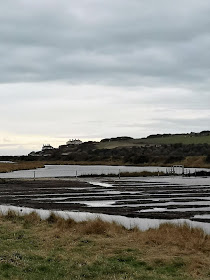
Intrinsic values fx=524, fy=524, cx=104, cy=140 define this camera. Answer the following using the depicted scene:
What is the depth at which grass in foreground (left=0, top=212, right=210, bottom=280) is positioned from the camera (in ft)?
32.8

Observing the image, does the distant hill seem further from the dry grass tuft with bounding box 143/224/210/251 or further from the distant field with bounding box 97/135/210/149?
the dry grass tuft with bounding box 143/224/210/251

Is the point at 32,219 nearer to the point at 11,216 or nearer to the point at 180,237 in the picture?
the point at 11,216

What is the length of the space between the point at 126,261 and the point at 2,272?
2812mm

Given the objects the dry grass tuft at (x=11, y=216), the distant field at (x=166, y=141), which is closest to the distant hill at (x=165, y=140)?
the distant field at (x=166, y=141)

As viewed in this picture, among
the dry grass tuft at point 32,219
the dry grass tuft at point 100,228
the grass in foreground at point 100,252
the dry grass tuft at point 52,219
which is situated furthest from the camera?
the dry grass tuft at point 32,219

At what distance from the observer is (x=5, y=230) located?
624 inches

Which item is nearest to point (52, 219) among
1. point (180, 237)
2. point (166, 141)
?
point (180, 237)

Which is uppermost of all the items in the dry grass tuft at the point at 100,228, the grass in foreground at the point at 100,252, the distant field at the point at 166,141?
the distant field at the point at 166,141

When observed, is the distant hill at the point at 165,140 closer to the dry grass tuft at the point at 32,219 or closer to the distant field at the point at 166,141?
the distant field at the point at 166,141

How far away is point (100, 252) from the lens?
12.2 meters

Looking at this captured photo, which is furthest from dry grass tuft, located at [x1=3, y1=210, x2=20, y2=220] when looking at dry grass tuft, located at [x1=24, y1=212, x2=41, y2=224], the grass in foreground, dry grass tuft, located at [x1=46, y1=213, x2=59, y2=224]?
the grass in foreground

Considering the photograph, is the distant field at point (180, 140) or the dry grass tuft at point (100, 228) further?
the distant field at point (180, 140)

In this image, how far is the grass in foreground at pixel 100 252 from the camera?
10008 millimetres

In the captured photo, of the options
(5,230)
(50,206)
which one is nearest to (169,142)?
(50,206)
